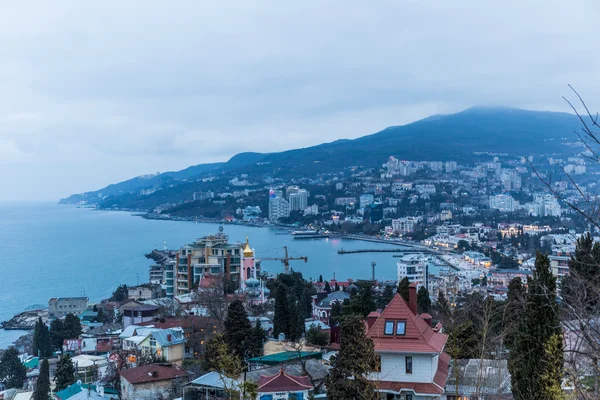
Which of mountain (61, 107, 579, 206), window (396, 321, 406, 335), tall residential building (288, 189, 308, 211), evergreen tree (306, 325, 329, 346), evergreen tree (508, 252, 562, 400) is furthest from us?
mountain (61, 107, 579, 206)

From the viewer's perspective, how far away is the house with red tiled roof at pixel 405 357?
16.2 feet

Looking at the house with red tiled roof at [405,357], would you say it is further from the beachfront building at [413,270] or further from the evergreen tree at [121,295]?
the beachfront building at [413,270]

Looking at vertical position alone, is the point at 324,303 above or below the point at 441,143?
below

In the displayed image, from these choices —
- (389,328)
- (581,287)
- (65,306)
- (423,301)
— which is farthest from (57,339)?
(581,287)

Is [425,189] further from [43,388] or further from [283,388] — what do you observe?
[283,388]

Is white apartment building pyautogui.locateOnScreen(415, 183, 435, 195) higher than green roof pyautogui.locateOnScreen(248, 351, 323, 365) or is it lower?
higher

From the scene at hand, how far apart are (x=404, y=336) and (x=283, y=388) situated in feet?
3.95

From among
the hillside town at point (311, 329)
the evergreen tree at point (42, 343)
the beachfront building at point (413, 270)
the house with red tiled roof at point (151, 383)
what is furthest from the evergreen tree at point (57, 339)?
the beachfront building at point (413, 270)

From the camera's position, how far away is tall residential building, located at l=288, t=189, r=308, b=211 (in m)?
66.6

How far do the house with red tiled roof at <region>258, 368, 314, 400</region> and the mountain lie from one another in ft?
261

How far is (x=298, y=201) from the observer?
2645 inches

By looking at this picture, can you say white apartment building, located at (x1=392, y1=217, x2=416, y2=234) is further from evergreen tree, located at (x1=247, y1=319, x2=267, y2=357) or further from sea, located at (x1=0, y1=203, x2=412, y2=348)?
evergreen tree, located at (x1=247, y1=319, x2=267, y2=357)

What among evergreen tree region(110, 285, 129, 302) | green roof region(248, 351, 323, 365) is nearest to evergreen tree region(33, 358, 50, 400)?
green roof region(248, 351, 323, 365)

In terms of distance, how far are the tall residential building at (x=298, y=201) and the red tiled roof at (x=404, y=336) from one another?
60662 millimetres
